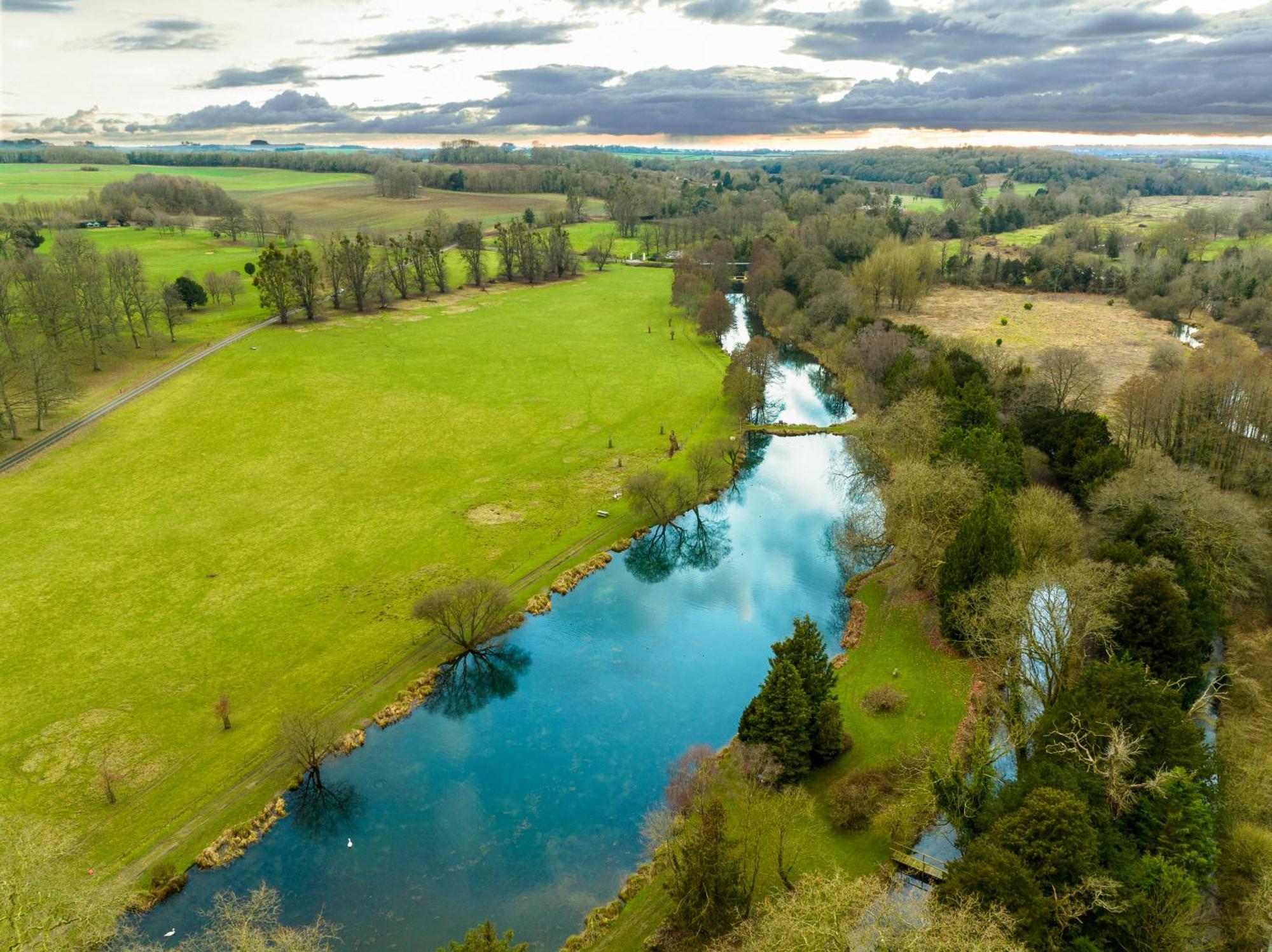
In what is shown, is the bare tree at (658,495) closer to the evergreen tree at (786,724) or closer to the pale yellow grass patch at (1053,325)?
the evergreen tree at (786,724)

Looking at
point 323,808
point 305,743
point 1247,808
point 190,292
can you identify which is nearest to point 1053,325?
point 1247,808

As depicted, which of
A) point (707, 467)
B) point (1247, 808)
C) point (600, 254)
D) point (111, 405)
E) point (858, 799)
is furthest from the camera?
point (600, 254)

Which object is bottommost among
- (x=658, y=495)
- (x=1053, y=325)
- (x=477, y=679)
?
(x=477, y=679)

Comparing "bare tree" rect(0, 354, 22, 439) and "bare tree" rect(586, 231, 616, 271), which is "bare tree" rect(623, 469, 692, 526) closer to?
"bare tree" rect(0, 354, 22, 439)

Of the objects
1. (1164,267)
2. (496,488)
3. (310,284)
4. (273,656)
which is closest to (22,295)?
(310,284)

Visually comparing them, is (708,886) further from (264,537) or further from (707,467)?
(264,537)

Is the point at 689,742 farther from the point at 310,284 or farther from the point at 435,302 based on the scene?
the point at 435,302

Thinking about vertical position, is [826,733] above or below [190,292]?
below
